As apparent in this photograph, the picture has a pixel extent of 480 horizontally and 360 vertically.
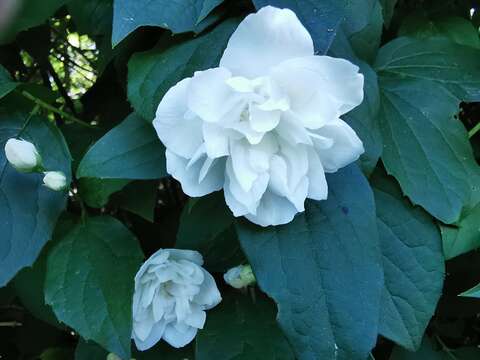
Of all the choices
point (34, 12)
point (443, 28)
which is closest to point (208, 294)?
point (34, 12)

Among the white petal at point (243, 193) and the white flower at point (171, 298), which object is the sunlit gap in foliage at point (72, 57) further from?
the white petal at point (243, 193)

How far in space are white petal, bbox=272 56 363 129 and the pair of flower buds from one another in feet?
1.15

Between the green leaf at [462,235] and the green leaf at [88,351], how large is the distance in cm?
55

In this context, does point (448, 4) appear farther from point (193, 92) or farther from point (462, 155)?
point (193, 92)

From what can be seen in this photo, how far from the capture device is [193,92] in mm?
555

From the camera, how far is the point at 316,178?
0.60 metres

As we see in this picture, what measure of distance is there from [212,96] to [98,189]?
A: 340 millimetres

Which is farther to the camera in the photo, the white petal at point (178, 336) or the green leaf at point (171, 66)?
the white petal at point (178, 336)

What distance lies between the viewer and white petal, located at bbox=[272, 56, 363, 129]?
1.83 ft

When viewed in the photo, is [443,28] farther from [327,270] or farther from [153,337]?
[153,337]

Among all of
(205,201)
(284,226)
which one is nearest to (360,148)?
(284,226)

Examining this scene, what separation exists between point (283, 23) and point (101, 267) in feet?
1.40

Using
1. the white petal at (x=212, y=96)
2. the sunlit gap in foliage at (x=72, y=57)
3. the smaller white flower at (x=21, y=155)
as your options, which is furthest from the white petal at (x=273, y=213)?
the sunlit gap in foliage at (x=72, y=57)

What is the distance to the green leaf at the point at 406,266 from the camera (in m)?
0.75
